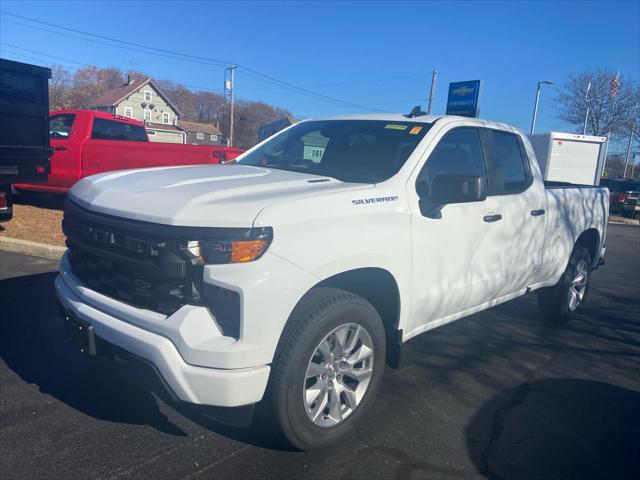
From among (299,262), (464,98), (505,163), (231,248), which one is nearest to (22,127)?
(231,248)

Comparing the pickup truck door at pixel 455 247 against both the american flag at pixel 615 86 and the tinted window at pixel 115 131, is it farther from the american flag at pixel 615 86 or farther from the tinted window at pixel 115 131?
the american flag at pixel 615 86

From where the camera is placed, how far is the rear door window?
4.18 m

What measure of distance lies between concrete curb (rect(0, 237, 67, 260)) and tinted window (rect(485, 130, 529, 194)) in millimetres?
5569

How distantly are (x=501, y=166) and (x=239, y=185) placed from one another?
2.45m

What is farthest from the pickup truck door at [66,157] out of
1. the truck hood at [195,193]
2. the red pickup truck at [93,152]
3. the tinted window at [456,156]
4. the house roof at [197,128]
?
the house roof at [197,128]

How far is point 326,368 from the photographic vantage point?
2.85 meters

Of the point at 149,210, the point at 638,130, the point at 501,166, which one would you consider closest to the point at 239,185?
the point at 149,210

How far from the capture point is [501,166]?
4.32 m

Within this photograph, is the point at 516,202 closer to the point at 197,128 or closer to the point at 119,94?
the point at 119,94

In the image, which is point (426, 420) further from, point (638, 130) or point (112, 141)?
point (638, 130)

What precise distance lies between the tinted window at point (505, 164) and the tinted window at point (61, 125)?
7.62 meters

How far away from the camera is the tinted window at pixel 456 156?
143 inches

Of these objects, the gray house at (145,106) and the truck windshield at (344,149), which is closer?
the truck windshield at (344,149)

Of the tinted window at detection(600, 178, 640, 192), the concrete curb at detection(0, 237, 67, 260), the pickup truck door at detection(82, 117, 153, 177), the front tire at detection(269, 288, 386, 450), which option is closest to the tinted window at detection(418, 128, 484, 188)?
the front tire at detection(269, 288, 386, 450)
